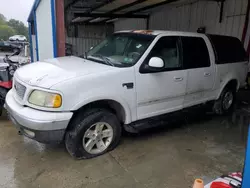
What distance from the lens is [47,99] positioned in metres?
2.84

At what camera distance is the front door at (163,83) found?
356 centimetres

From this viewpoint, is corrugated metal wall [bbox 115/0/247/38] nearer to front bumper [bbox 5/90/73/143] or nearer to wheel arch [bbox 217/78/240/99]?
wheel arch [bbox 217/78/240/99]

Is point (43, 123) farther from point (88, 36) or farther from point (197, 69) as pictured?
point (88, 36)

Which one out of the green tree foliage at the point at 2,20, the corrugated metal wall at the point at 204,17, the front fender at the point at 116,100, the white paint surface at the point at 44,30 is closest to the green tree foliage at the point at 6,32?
the green tree foliage at the point at 2,20

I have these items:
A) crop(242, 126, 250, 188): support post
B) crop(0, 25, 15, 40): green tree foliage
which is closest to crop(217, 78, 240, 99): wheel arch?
crop(242, 126, 250, 188): support post

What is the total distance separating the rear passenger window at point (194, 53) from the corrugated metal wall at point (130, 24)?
975 centimetres

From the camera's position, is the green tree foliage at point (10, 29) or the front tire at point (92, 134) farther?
the green tree foliage at point (10, 29)

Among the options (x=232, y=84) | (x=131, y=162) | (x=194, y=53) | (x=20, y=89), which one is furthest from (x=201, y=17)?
(x=20, y=89)

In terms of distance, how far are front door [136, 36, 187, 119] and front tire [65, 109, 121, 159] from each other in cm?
52

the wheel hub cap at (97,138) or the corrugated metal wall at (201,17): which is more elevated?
the corrugated metal wall at (201,17)

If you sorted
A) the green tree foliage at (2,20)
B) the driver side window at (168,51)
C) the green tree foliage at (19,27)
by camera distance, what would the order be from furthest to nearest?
the green tree foliage at (2,20), the green tree foliage at (19,27), the driver side window at (168,51)

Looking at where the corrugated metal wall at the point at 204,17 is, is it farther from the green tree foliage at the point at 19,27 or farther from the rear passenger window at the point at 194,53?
the green tree foliage at the point at 19,27

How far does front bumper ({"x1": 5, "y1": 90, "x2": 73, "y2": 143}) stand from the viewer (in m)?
2.80

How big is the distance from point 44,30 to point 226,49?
13.9 feet
